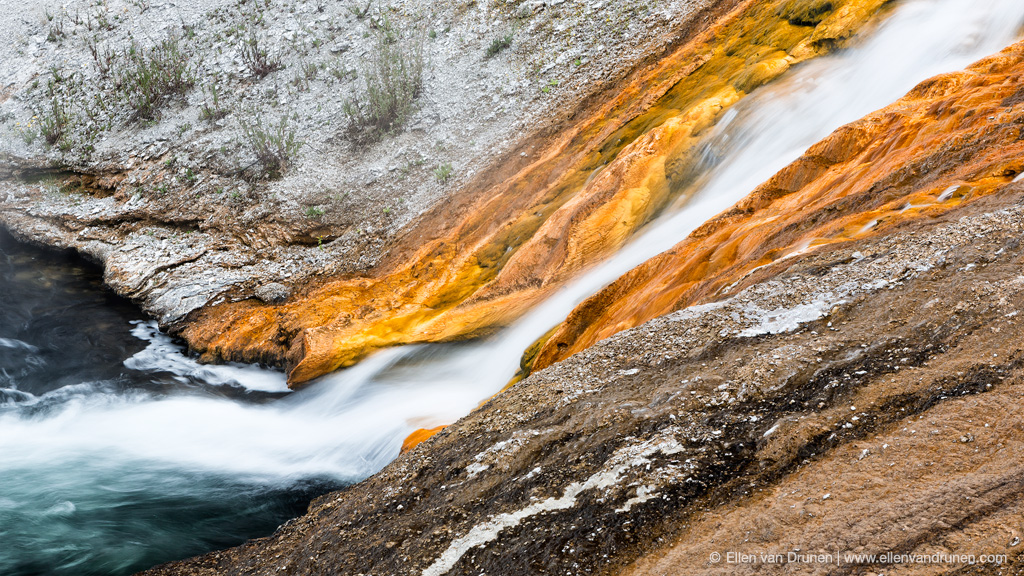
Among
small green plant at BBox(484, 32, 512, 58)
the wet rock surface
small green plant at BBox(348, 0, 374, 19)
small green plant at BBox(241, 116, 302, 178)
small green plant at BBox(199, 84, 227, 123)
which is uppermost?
small green plant at BBox(348, 0, 374, 19)

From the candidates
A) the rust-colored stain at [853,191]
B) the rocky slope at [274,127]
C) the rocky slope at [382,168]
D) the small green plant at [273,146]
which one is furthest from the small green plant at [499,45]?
the rust-colored stain at [853,191]

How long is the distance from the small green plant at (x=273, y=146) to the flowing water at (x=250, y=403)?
4.38m

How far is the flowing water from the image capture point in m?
6.56

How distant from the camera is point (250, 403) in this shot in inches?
361

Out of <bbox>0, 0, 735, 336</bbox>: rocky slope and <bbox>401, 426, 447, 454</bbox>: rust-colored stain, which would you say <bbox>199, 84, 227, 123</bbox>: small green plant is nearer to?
<bbox>0, 0, 735, 336</bbox>: rocky slope

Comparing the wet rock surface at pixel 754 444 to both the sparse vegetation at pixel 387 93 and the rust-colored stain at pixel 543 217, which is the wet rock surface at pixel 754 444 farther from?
the sparse vegetation at pixel 387 93

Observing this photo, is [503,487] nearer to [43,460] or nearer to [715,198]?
[715,198]

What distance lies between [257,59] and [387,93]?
15.1 ft

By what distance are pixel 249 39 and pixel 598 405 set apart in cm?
1589

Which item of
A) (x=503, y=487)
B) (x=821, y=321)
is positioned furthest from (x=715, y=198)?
(x=503, y=487)

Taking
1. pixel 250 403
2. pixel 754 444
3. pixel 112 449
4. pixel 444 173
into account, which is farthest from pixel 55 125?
pixel 754 444

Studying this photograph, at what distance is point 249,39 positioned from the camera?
16.3 metres

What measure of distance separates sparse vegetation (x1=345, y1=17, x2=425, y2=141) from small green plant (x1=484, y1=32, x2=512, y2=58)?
1.63 metres

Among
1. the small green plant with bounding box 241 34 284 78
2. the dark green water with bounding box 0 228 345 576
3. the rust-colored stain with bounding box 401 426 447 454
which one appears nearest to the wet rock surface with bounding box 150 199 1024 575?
the rust-colored stain with bounding box 401 426 447 454
